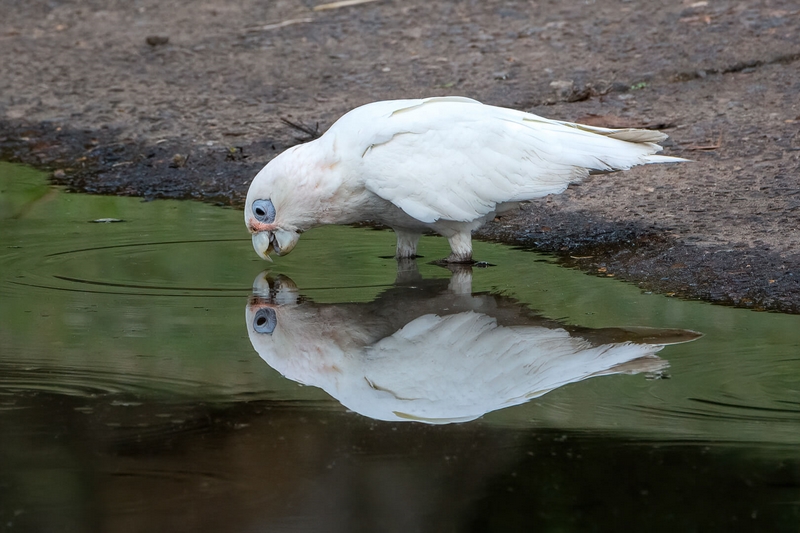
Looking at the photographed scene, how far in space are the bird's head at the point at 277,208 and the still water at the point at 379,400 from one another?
0.48ft

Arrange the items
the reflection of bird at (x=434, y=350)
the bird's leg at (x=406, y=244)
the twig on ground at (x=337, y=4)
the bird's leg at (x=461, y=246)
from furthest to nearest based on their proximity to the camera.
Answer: the twig on ground at (x=337, y=4) < the bird's leg at (x=406, y=244) < the bird's leg at (x=461, y=246) < the reflection of bird at (x=434, y=350)

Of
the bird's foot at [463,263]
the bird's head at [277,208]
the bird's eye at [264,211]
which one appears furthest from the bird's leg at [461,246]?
the bird's eye at [264,211]

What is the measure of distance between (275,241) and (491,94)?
316cm

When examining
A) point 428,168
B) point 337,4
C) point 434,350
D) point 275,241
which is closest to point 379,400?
point 434,350

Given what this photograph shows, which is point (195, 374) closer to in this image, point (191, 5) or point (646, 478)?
point (646, 478)

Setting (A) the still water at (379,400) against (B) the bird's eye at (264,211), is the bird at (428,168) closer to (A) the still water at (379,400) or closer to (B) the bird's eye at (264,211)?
(B) the bird's eye at (264,211)

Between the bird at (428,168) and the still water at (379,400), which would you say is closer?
the still water at (379,400)

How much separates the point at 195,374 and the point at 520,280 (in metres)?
1.64

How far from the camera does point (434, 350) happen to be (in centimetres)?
375

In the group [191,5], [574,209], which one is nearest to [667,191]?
[574,209]

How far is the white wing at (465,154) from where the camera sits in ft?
15.3

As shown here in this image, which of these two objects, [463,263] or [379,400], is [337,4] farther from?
[379,400]

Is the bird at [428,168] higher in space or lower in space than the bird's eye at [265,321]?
higher

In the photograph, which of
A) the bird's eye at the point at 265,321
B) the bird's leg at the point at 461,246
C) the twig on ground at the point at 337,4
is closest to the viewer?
the bird's eye at the point at 265,321
